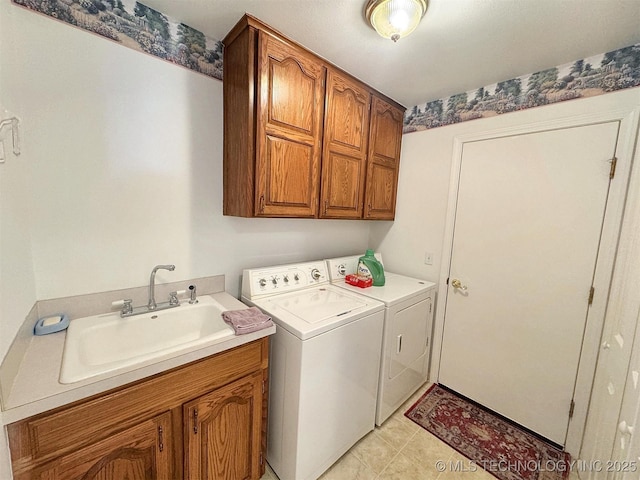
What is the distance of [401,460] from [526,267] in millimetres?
1489

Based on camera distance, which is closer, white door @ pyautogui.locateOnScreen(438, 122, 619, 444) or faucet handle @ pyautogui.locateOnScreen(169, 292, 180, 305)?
faucet handle @ pyautogui.locateOnScreen(169, 292, 180, 305)

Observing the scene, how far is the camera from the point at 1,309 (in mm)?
751

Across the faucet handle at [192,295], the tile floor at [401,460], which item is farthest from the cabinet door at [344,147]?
the tile floor at [401,460]

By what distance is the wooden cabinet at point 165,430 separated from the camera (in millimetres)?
745

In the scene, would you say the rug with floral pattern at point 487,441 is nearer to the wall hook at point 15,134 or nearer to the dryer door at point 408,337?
the dryer door at point 408,337

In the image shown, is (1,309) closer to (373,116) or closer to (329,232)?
(329,232)

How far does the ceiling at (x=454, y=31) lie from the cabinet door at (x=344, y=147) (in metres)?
0.15

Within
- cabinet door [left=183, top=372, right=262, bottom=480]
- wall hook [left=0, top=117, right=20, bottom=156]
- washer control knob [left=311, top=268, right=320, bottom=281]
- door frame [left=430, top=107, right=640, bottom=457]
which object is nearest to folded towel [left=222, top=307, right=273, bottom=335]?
cabinet door [left=183, top=372, right=262, bottom=480]

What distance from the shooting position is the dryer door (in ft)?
5.47

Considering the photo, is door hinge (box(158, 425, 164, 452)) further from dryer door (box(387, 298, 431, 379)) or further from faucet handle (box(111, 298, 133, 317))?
dryer door (box(387, 298, 431, 379))

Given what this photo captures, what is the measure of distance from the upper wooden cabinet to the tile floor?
60.0 inches

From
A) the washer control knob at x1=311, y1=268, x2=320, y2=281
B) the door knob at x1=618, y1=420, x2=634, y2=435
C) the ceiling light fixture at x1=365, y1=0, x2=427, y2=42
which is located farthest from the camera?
the washer control knob at x1=311, y1=268, x2=320, y2=281

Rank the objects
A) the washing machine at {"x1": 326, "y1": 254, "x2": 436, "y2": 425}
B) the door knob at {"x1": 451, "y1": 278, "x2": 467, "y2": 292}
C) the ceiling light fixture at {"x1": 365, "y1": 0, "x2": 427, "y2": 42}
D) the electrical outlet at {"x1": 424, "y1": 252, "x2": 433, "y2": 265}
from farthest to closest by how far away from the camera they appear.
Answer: the electrical outlet at {"x1": 424, "y1": 252, "x2": 433, "y2": 265}, the door knob at {"x1": 451, "y1": 278, "x2": 467, "y2": 292}, the washing machine at {"x1": 326, "y1": 254, "x2": 436, "y2": 425}, the ceiling light fixture at {"x1": 365, "y1": 0, "x2": 427, "y2": 42}

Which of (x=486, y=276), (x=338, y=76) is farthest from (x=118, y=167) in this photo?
(x=486, y=276)
